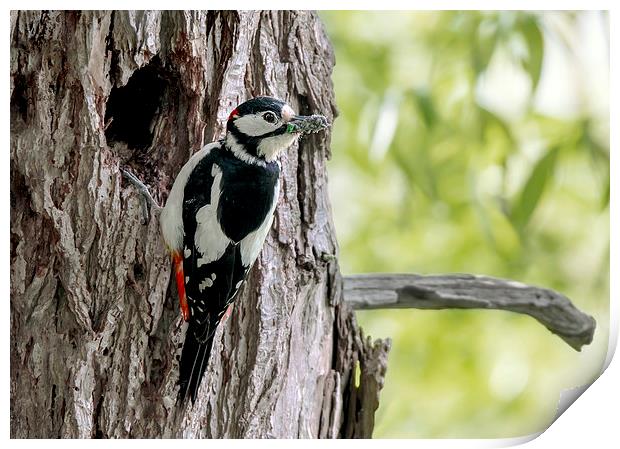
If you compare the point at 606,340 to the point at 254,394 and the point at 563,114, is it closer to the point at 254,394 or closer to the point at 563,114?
the point at 563,114

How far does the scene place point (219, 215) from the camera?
1.58 meters

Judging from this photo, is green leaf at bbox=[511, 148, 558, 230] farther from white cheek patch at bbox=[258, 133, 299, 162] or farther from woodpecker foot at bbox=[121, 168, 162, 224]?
woodpecker foot at bbox=[121, 168, 162, 224]

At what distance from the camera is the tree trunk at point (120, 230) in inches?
60.9

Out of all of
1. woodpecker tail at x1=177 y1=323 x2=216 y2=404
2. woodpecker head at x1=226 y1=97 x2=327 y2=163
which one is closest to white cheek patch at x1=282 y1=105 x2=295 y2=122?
woodpecker head at x1=226 y1=97 x2=327 y2=163

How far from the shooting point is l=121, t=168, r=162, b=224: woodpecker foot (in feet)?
5.14

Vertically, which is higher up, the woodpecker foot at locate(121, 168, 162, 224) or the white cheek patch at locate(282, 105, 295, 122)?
the white cheek patch at locate(282, 105, 295, 122)

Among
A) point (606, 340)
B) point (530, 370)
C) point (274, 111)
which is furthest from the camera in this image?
point (530, 370)

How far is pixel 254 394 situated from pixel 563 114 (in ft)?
4.18

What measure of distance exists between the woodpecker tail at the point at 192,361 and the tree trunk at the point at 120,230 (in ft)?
0.07

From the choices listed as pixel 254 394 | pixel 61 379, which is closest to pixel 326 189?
pixel 254 394

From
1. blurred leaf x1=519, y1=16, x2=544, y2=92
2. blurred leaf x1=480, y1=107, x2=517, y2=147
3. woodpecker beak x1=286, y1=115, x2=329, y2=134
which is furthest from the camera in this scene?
blurred leaf x1=480, y1=107, x2=517, y2=147

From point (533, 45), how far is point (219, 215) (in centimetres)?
105

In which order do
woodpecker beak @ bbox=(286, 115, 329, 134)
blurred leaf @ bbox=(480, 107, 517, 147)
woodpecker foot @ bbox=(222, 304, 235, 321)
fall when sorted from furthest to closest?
1. blurred leaf @ bbox=(480, 107, 517, 147)
2. woodpecker foot @ bbox=(222, 304, 235, 321)
3. woodpecker beak @ bbox=(286, 115, 329, 134)

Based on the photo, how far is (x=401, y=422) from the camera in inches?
97.6
